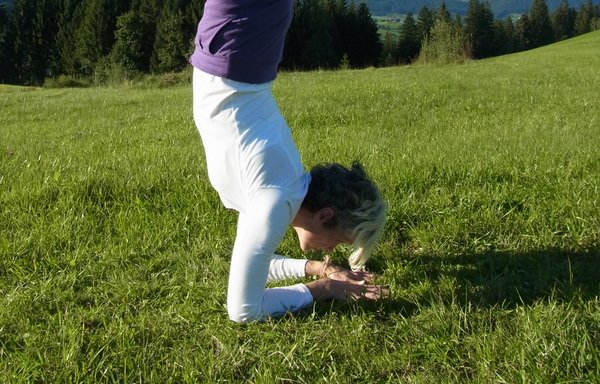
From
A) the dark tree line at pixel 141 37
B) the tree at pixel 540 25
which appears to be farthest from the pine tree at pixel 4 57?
the tree at pixel 540 25

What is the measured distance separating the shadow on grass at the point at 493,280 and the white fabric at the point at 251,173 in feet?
1.43

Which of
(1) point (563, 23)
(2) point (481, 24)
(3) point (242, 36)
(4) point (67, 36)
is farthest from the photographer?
(1) point (563, 23)

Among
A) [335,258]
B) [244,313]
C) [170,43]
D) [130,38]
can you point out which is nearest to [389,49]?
[170,43]

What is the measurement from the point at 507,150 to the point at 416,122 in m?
2.31

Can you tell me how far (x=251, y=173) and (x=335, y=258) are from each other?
1.18 m

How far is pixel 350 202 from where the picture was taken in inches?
109

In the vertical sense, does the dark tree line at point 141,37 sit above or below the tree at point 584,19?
below

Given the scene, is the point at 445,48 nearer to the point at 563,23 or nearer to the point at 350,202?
the point at 350,202

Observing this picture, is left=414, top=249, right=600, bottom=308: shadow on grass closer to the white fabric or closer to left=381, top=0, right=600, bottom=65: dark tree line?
the white fabric

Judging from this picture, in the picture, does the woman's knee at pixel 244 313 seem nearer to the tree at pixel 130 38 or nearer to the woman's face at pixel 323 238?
the woman's face at pixel 323 238

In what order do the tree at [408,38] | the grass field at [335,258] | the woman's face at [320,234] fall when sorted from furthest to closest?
the tree at [408,38] < the woman's face at [320,234] < the grass field at [335,258]

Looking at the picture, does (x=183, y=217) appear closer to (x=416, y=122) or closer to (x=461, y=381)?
(x=461, y=381)

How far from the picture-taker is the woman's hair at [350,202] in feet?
9.04

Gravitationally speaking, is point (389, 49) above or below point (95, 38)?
below
